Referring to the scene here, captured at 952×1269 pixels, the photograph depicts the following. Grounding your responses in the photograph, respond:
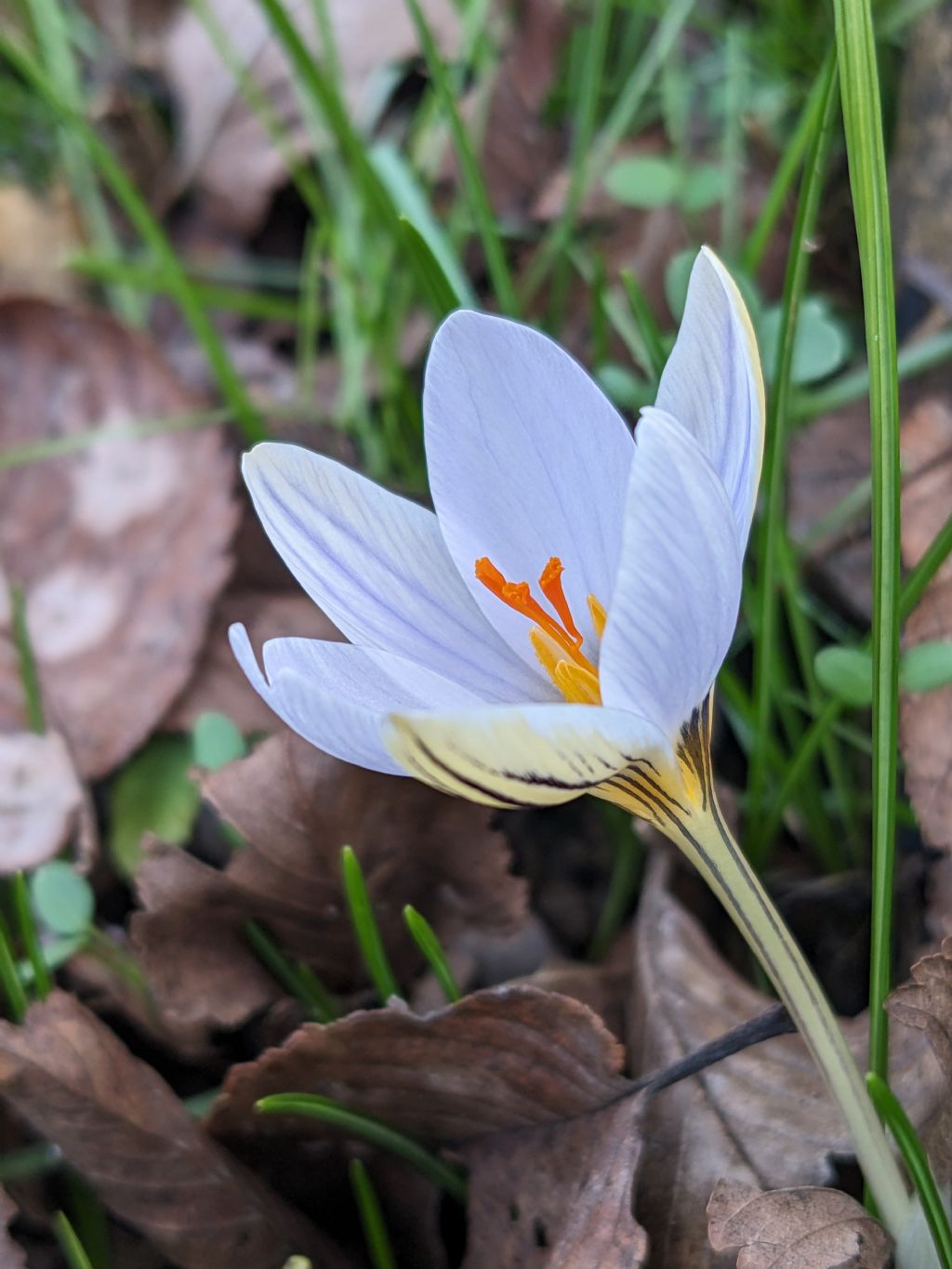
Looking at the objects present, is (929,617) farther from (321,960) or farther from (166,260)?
(166,260)

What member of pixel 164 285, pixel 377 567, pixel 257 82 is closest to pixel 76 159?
pixel 257 82

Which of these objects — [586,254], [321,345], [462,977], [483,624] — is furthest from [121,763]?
[586,254]

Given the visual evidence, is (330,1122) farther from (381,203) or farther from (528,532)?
(381,203)

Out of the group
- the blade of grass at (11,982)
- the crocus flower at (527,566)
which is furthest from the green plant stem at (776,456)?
the blade of grass at (11,982)

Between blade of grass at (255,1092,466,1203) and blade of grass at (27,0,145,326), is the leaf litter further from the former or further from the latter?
blade of grass at (27,0,145,326)

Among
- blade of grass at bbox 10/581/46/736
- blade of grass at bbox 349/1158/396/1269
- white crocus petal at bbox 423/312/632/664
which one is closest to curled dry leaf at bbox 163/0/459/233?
blade of grass at bbox 10/581/46/736

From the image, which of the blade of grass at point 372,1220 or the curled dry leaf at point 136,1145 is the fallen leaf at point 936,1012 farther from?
the curled dry leaf at point 136,1145
